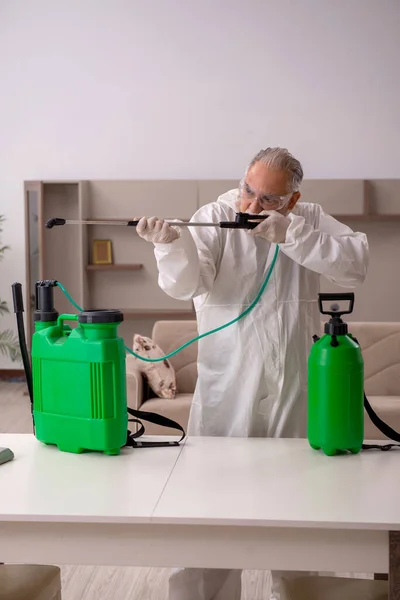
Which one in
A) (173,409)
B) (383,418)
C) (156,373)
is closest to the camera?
(383,418)

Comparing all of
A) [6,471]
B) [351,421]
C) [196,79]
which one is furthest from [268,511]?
[196,79]

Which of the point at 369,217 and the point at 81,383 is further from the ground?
the point at 369,217

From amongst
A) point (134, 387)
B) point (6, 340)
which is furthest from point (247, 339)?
point (6, 340)

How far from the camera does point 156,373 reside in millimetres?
4023

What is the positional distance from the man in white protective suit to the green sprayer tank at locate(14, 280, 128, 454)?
0.40m

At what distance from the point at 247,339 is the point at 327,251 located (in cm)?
34

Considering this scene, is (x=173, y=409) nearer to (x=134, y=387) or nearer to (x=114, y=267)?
(x=134, y=387)

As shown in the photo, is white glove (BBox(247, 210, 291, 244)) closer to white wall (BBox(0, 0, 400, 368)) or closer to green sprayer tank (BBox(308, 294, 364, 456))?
green sprayer tank (BBox(308, 294, 364, 456))

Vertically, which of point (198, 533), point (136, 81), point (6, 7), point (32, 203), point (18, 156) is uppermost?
point (6, 7)

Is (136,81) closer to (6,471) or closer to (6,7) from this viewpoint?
(6,7)

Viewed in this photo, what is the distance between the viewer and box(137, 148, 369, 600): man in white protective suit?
2.10 m

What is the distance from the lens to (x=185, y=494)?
4.90ft

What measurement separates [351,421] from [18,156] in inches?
217

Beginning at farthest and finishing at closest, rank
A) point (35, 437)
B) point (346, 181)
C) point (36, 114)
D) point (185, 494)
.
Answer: point (36, 114)
point (346, 181)
point (35, 437)
point (185, 494)
